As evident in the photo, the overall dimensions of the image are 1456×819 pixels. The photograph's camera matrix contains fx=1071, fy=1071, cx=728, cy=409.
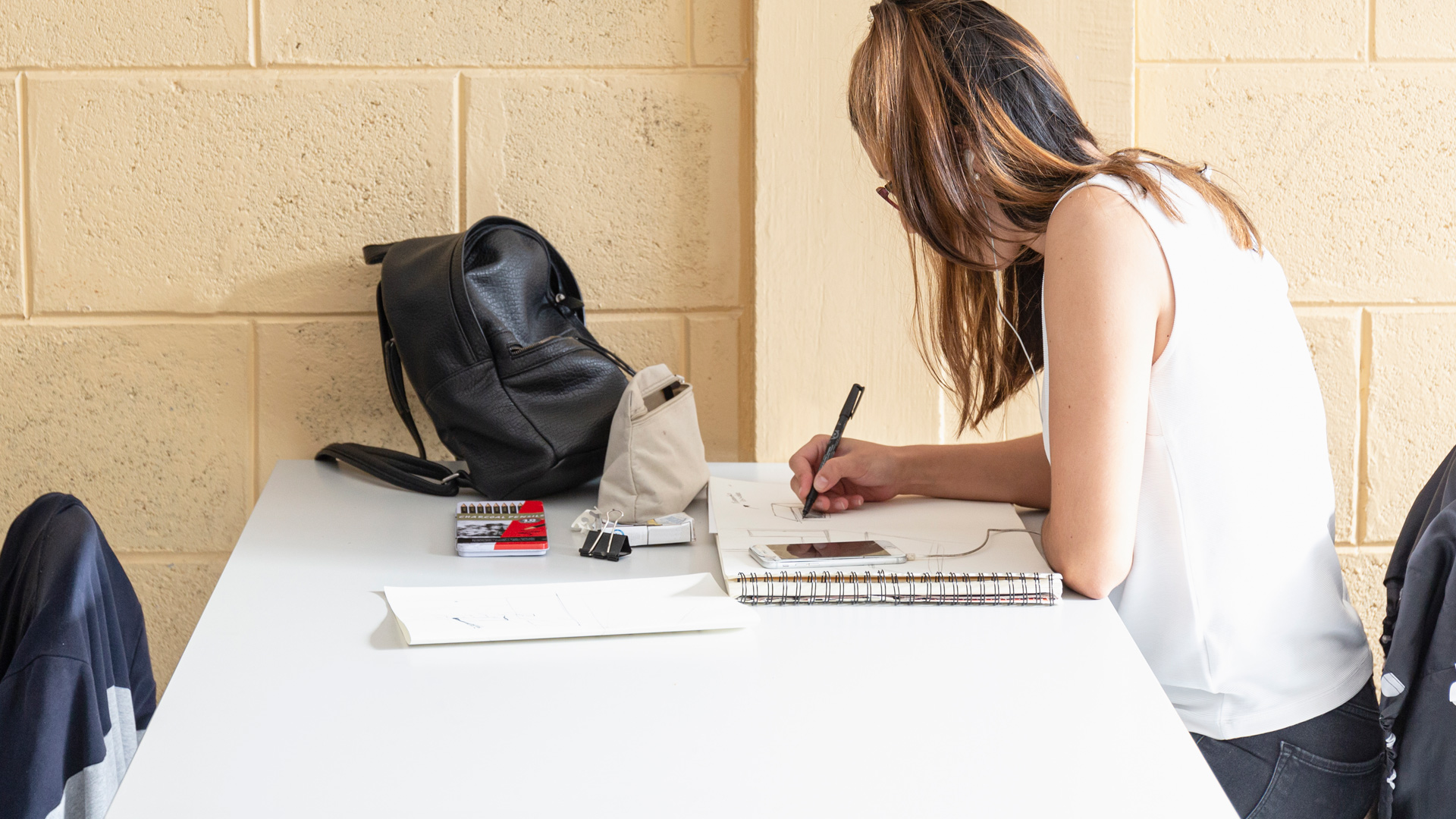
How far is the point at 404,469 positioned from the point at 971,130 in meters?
0.92

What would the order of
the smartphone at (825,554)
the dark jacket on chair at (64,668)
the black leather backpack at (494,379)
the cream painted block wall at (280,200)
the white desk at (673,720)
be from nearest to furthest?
the white desk at (673,720) → the dark jacket on chair at (64,668) → the smartphone at (825,554) → the black leather backpack at (494,379) → the cream painted block wall at (280,200)

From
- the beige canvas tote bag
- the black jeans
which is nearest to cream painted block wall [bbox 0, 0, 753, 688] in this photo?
the beige canvas tote bag

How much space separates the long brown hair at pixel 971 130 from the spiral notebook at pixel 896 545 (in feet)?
1.00

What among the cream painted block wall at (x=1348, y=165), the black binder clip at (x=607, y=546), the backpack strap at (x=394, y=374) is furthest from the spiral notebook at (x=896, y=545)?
the cream painted block wall at (x=1348, y=165)

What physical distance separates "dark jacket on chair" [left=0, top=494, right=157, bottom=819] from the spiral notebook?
0.55 meters

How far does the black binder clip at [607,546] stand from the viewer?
119 cm

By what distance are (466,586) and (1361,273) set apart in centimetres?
158

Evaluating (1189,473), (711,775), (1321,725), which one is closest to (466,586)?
(711,775)

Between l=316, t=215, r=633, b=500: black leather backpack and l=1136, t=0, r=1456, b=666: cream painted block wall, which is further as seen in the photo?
l=1136, t=0, r=1456, b=666: cream painted block wall

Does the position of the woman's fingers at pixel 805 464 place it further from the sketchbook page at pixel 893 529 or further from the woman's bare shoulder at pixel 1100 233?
the woman's bare shoulder at pixel 1100 233

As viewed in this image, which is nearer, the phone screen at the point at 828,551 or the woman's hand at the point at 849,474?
the phone screen at the point at 828,551

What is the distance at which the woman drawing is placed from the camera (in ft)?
3.33

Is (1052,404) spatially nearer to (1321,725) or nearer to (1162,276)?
(1162,276)

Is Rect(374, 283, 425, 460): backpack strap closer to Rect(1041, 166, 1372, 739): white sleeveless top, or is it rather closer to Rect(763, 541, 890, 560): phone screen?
Rect(763, 541, 890, 560): phone screen
